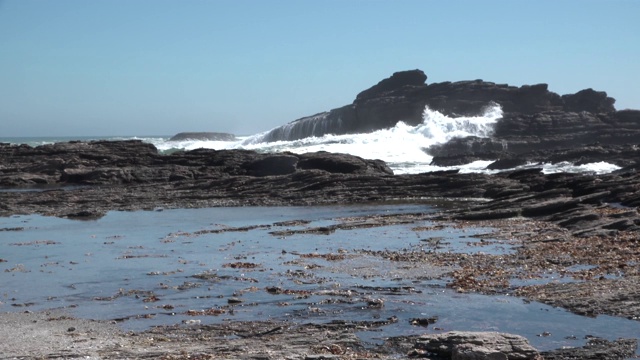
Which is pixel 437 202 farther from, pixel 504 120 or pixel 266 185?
pixel 504 120

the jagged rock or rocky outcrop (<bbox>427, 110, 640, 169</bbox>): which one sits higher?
rocky outcrop (<bbox>427, 110, 640, 169</bbox>)

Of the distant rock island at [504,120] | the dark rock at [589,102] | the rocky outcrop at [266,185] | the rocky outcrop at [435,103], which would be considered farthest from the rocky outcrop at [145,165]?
the dark rock at [589,102]

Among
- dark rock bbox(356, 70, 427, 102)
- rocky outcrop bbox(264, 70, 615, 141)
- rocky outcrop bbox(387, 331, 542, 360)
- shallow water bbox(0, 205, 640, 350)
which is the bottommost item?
shallow water bbox(0, 205, 640, 350)

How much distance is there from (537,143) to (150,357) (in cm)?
7363

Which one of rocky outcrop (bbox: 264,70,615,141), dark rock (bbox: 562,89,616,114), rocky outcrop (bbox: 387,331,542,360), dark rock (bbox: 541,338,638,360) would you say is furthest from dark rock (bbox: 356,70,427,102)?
rocky outcrop (bbox: 387,331,542,360)

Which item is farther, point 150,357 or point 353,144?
point 353,144

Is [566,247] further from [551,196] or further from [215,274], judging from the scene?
[551,196]

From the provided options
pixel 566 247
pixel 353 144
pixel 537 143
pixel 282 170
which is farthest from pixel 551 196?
pixel 353 144

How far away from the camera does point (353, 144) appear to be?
91312 mm

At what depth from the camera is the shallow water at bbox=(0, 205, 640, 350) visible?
1340 cm

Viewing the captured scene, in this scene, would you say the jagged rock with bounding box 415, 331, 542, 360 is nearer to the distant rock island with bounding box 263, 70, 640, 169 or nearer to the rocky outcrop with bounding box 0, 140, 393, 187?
the rocky outcrop with bounding box 0, 140, 393, 187

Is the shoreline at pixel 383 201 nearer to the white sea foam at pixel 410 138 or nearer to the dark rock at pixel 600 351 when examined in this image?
the dark rock at pixel 600 351

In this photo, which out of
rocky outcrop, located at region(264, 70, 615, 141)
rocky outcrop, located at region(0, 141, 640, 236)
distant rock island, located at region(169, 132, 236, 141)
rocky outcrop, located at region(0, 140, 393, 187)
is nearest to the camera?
rocky outcrop, located at region(0, 141, 640, 236)

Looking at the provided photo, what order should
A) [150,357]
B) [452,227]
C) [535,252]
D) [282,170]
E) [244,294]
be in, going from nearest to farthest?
[150,357], [244,294], [535,252], [452,227], [282,170]
